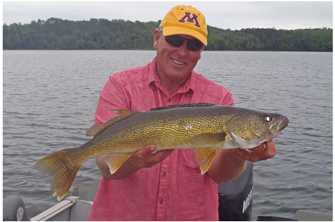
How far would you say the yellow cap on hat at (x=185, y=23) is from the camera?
3.56 m

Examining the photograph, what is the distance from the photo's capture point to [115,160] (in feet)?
10.4

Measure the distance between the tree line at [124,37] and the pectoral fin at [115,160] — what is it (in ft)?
287

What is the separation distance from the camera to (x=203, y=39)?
3.64m

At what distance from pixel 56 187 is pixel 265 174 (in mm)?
9127

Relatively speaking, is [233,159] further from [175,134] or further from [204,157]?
[175,134]

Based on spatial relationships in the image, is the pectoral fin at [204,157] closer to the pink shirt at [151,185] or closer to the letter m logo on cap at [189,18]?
the pink shirt at [151,185]

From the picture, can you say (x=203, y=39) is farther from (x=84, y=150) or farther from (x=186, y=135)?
(x=84, y=150)

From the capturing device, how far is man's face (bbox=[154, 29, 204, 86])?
11.7 feet

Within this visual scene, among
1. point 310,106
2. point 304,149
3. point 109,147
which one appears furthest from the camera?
point 310,106

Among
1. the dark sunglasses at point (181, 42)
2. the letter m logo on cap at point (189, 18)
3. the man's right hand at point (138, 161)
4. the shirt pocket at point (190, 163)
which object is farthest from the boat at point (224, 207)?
the letter m logo on cap at point (189, 18)

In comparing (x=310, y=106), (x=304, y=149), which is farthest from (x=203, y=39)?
(x=310, y=106)

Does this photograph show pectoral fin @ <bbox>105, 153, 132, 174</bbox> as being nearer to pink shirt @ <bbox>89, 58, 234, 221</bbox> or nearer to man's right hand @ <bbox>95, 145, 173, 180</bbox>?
man's right hand @ <bbox>95, 145, 173, 180</bbox>

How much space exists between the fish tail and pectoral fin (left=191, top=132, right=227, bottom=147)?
1255mm

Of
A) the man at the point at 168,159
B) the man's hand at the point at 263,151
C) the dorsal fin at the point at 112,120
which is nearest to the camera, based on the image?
the man's hand at the point at 263,151
